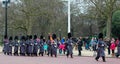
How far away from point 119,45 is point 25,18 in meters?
29.8

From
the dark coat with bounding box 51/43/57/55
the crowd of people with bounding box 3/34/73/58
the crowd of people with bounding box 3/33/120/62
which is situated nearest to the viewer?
the dark coat with bounding box 51/43/57/55

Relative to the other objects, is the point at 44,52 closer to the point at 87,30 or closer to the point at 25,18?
the point at 25,18

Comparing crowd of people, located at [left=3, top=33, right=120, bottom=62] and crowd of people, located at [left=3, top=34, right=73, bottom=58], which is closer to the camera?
crowd of people, located at [left=3, top=33, right=120, bottom=62]

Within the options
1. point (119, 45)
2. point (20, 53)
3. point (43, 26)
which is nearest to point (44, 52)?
point (20, 53)

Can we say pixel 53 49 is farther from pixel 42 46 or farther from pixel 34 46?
pixel 34 46

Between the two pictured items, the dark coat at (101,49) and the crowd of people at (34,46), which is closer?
the dark coat at (101,49)

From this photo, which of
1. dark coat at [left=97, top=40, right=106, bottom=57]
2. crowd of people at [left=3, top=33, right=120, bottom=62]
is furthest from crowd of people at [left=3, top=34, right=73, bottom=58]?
dark coat at [left=97, top=40, right=106, bottom=57]

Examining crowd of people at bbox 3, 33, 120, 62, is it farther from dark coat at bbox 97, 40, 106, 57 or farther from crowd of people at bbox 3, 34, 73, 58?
dark coat at bbox 97, 40, 106, 57

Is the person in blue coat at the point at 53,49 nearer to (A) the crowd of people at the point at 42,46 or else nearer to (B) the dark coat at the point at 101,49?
(A) the crowd of people at the point at 42,46

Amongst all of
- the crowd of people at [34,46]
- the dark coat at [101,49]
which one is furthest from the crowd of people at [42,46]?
the dark coat at [101,49]

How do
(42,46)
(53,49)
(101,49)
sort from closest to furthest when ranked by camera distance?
(101,49), (53,49), (42,46)

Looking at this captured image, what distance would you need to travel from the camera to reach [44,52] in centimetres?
3456

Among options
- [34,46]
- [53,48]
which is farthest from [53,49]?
[34,46]

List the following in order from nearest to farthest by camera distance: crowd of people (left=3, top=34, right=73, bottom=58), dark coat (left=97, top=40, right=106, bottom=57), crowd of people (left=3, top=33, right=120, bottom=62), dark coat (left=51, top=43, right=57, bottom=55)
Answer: dark coat (left=97, top=40, right=106, bottom=57) → dark coat (left=51, top=43, right=57, bottom=55) → crowd of people (left=3, top=33, right=120, bottom=62) → crowd of people (left=3, top=34, right=73, bottom=58)
